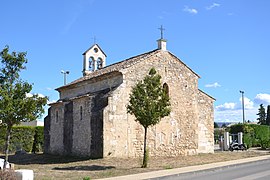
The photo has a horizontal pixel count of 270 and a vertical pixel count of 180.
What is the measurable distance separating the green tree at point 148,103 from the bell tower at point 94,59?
1412 centimetres

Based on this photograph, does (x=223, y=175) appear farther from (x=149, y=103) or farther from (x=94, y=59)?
(x=94, y=59)

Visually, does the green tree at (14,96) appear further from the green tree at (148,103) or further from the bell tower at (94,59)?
the bell tower at (94,59)

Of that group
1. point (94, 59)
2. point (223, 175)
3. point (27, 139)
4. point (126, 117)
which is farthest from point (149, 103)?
point (27, 139)

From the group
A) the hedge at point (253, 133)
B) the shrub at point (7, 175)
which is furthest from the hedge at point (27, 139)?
the shrub at point (7, 175)

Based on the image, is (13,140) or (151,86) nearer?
(151,86)

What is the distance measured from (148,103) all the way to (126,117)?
4.62m

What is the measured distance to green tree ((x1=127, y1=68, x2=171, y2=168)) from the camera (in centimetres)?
1859

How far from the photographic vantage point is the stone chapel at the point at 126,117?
22.4 m

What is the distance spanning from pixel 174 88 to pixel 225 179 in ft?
42.8

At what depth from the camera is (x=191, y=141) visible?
26.7m

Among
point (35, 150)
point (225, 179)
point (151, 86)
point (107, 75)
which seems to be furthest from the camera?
point (35, 150)

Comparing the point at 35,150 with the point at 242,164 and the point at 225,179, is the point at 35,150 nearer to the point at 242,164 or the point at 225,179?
the point at 242,164

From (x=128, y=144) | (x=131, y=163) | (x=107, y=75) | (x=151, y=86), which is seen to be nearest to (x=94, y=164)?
(x=131, y=163)

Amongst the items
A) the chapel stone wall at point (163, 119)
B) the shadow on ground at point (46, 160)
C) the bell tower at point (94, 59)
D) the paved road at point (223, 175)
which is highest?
the bell tower at point (94, 59)
